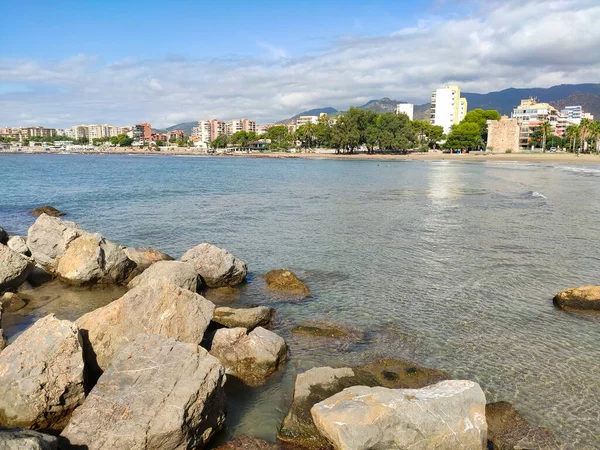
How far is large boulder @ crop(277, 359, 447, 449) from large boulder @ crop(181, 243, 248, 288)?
6.34 m

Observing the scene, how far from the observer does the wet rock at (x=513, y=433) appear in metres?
7.04

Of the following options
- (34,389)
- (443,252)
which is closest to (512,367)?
(34,389)

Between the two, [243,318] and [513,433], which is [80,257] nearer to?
[243,318]

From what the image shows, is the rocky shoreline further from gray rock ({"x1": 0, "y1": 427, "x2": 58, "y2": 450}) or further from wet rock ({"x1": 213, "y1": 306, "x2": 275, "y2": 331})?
wet rock ({"x1": 213, "y1": 306, "x2": 275, "y2": 331})

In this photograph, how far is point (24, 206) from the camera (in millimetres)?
34969

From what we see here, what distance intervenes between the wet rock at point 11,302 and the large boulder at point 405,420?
9812 mm

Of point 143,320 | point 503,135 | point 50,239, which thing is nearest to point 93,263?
point 50,239

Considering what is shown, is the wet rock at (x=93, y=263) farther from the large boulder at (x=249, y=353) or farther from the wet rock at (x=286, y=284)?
the large boulder at (x=249, y=353)

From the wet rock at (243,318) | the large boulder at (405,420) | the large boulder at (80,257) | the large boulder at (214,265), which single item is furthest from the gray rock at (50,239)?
the large boulder at (405,420)

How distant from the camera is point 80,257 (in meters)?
14.4

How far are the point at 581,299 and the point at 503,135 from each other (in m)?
144

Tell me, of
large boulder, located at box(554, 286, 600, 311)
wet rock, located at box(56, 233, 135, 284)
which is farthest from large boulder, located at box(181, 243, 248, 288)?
large boulder, located at box(554, 286, 600, 311)

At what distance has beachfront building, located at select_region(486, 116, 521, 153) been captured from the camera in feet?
457

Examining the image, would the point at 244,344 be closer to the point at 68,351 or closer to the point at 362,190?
the point at 68,351
